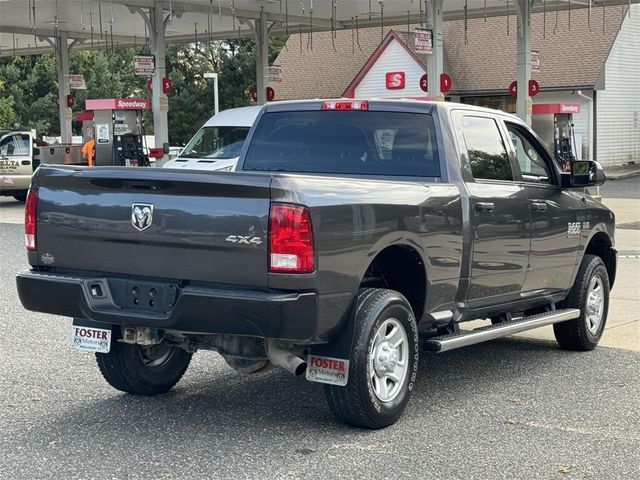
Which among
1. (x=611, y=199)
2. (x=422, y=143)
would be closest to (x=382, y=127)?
(x=422, y=143)

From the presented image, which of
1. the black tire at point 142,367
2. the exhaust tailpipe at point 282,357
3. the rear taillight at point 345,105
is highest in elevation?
the rear taillight at point 345,105

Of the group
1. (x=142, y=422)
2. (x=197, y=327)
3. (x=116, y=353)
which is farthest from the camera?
(x=116, y=353)

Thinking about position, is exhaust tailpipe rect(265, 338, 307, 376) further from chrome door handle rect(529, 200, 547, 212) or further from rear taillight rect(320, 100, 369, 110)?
chrome door handle rect(529, 200, 547, 212)

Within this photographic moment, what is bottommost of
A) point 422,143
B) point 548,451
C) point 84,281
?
point 548,451

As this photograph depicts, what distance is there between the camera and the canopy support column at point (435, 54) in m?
24.6

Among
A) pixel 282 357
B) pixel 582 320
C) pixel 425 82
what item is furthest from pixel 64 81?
pixel 282 357

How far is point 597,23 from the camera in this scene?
40469mm

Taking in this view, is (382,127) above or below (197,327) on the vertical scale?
above

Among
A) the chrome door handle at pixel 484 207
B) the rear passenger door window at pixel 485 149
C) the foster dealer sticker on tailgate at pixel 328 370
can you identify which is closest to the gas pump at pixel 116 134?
the rear passenger door window at pixel 485 149

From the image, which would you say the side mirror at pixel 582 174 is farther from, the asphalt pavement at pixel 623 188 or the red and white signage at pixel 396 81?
the red and white signage at pixel 396 81

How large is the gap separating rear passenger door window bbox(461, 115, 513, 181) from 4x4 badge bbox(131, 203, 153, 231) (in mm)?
2444

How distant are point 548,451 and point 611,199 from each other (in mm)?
21963

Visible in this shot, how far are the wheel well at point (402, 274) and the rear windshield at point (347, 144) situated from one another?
2.45ft

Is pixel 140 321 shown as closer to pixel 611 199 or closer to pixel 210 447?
pixel 210 447
